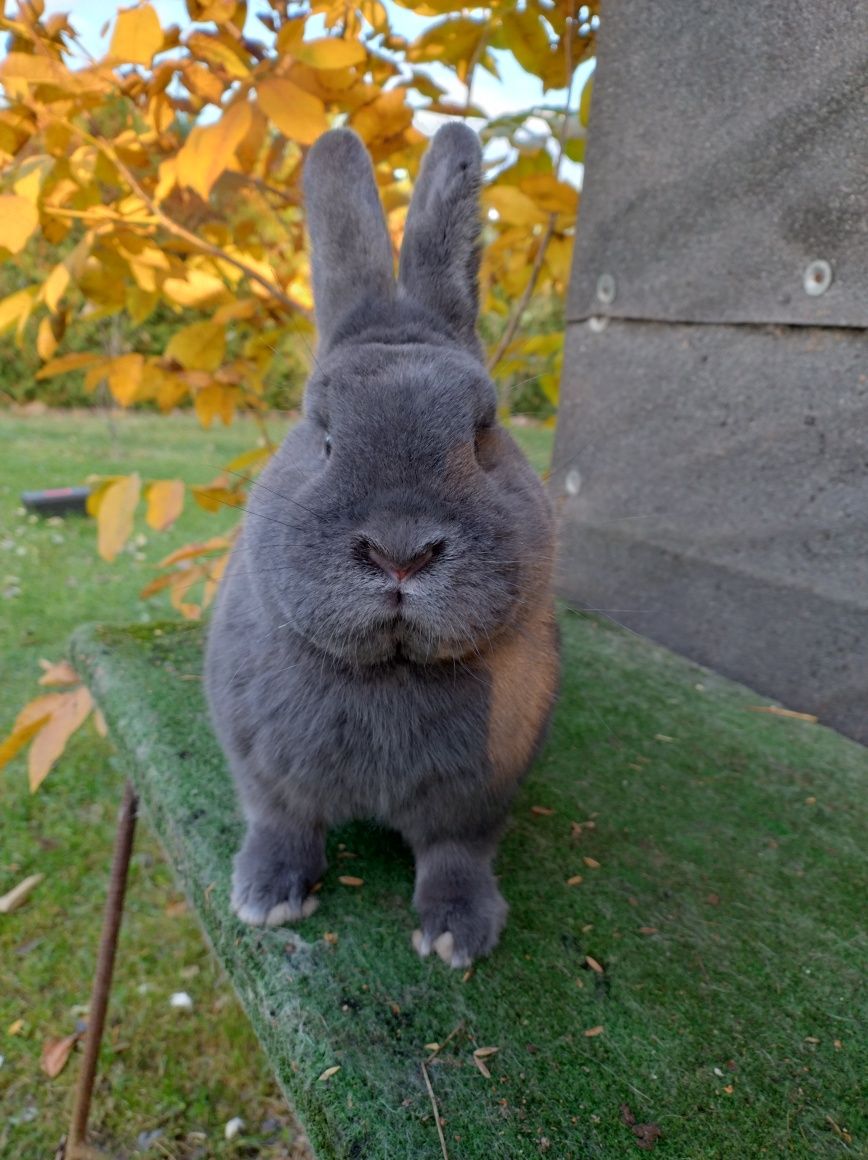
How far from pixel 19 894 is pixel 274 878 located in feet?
6.61

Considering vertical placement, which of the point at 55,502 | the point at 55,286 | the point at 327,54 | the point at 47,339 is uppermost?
the point at 327,54

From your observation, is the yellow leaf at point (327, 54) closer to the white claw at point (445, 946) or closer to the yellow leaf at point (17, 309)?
the yellow leaf at point (17, 309)

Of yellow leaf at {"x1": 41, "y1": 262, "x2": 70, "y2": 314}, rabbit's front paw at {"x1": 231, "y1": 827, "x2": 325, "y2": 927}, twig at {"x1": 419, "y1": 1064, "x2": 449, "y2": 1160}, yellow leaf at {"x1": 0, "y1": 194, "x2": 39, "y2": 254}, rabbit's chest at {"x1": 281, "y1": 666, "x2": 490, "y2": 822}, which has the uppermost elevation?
yellow leaf at {"x1": 0, "y1": 194, "x2": 39, "y2": 254}

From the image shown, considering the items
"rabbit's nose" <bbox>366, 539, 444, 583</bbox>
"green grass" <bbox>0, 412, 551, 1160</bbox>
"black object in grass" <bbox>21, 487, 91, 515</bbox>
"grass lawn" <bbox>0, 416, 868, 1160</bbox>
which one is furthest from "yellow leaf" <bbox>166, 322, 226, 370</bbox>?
"black object in grass" <bbox>21, 487, 91, 515</bbox>

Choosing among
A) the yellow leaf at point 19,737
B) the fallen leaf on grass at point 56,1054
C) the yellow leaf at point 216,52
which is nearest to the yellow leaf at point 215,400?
the yellow leaf at point 216,52

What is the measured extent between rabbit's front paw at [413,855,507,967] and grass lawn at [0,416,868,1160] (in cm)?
3

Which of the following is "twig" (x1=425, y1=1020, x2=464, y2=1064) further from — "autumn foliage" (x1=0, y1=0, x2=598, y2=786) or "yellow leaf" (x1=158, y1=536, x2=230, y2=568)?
"yellow leaf" (x1=158, y1=536, x2=230, y2=568)

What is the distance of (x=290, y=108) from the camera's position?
59.4 inches

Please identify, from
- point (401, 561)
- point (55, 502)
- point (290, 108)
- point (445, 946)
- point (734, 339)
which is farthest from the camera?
point (55, 502)

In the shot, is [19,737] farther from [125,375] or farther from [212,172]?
[212,172]

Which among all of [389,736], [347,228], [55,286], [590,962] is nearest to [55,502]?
[55,286]

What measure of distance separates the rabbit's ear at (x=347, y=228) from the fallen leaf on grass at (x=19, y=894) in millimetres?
2453

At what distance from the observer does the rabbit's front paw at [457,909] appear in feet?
4.16

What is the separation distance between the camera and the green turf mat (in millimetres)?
1052
